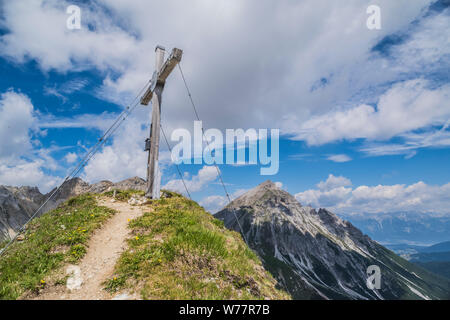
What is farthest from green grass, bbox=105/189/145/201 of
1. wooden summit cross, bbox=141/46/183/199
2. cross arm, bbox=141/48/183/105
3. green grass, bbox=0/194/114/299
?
cross arm, bbox=141/48/183/105

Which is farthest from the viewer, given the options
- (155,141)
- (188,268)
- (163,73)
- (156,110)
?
(156,110)

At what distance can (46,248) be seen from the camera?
9.46m

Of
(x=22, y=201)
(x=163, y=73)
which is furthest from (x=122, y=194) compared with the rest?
(x=22, y=201)

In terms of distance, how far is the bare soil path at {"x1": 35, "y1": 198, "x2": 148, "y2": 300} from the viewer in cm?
732

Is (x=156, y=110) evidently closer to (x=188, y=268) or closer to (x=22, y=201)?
(x=188, y=268)

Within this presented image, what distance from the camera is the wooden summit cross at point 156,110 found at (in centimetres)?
1733

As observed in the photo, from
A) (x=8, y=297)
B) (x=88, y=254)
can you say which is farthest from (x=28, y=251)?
(x=8, y=297)

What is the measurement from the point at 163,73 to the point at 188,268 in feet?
49.3

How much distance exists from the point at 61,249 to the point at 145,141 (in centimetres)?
1025

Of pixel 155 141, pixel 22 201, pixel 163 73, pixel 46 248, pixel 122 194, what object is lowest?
pixel 46 248

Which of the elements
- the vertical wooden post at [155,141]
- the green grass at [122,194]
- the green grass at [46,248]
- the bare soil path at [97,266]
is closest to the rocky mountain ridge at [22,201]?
the green grass at [122,194]

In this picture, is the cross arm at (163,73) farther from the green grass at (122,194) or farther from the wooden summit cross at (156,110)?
the green grass at (122,194)
